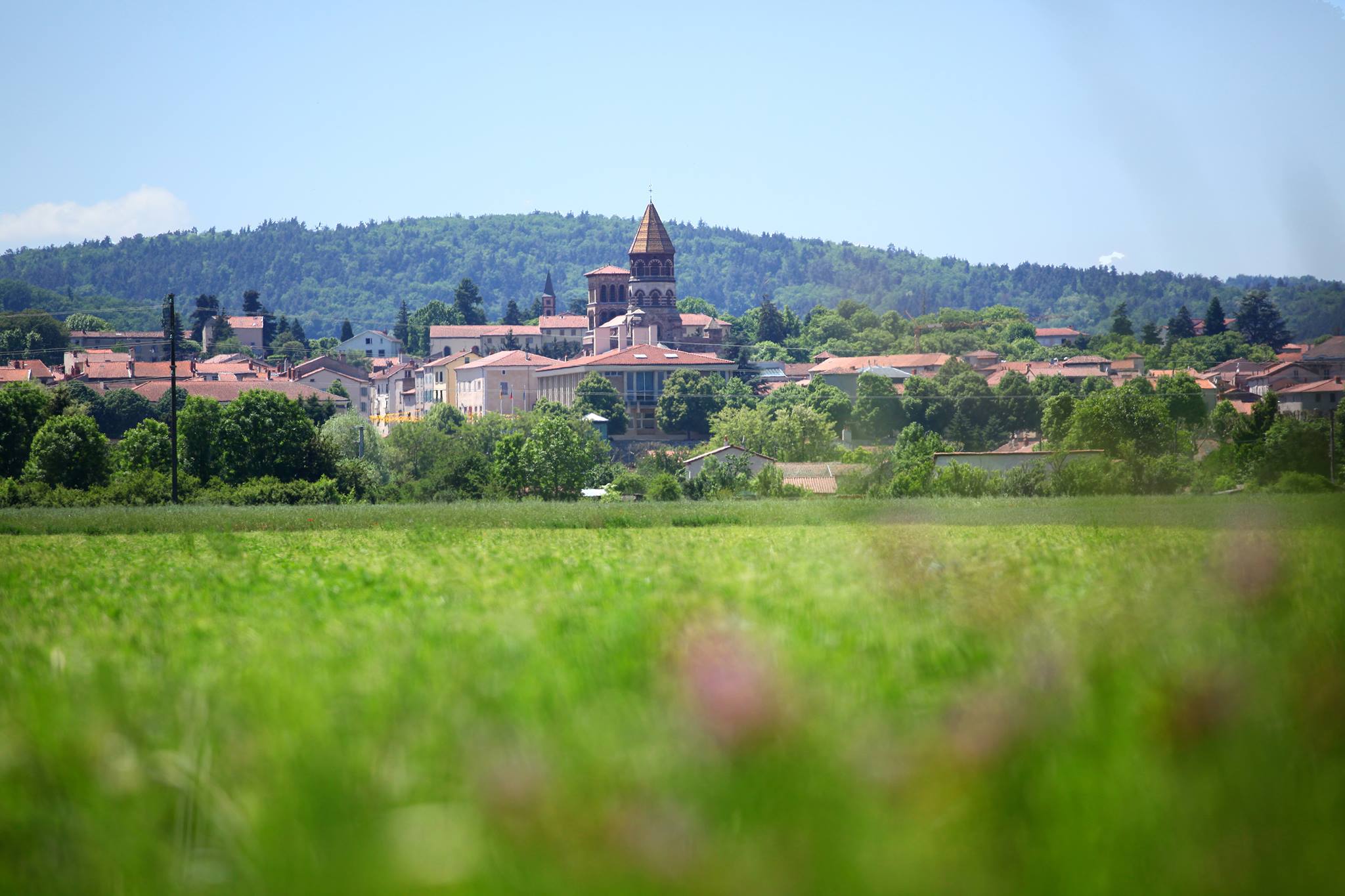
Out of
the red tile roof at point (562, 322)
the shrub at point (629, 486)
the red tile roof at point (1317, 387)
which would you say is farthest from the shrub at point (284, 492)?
the red tile roof at point (562, 322)

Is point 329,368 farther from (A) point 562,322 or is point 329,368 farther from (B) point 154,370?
(A) point 562,322

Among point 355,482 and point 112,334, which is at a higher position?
point 112,334

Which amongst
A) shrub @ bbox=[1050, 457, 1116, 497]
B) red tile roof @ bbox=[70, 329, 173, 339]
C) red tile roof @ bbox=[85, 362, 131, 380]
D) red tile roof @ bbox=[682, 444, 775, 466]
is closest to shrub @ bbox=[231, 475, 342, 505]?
red tile roof @ bbox=[682, 444, 775, 466]

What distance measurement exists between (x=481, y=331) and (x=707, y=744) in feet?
584

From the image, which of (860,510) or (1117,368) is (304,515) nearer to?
(860,510)

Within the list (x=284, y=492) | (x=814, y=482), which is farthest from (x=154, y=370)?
(x=814, y=482)

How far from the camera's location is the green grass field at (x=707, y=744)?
11.6 ft

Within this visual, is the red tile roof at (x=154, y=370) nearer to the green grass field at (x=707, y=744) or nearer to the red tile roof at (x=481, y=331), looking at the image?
the red tile roof at (x=481, y=331)

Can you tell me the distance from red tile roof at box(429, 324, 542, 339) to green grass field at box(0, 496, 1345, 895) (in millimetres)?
166540

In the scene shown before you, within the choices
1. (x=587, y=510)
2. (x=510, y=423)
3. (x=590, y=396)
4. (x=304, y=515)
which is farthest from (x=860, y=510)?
(x=590, y=396)

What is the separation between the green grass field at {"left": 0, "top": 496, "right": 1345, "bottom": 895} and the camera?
3551 mm

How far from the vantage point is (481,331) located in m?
179

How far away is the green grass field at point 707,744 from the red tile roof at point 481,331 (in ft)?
546

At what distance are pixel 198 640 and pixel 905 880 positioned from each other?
614 centimetres
